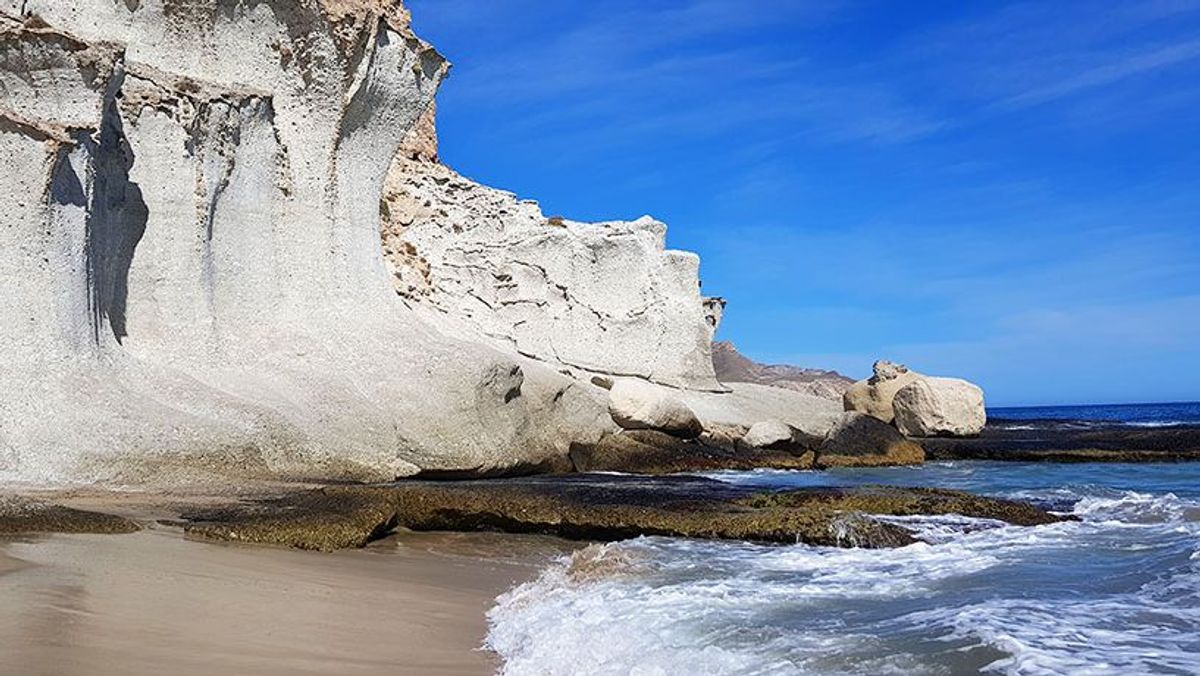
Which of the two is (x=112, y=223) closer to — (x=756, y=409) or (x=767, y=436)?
(x=767, y=436)

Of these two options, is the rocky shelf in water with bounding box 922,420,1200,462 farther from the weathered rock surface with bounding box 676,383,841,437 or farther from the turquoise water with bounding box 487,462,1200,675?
the turquoise water with bounding box 487,462,1200,675

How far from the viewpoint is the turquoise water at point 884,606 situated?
4539 mm

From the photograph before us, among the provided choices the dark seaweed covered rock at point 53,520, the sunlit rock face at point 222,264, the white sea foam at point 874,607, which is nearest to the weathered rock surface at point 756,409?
the sunlit rock face at point 222,264

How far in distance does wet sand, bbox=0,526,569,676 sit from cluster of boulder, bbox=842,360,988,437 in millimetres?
21505

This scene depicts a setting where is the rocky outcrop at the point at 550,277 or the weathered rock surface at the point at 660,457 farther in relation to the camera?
the rocky outcrop at the point at 550,277

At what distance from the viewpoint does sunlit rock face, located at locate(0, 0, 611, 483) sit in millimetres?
11352

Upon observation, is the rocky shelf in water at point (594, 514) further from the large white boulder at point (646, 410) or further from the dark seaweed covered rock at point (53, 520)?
the large white boulder at point (646, 410)

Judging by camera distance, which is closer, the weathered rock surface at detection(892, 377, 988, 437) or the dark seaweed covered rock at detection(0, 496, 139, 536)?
the dark seaweed covered rock at detection(0, 496, 139, 536)

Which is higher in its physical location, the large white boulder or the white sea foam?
the large white boulder

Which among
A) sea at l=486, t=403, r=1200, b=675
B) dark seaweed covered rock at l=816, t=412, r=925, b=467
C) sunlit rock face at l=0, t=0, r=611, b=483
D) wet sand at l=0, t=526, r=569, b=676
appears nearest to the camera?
wet sand at l=0, t=526, r=569, b=676

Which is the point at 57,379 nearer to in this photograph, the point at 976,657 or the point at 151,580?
the point at 151,580

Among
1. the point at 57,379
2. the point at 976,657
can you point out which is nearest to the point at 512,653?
the point at 976,657

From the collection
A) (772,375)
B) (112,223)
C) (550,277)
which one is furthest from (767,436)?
(772,375)

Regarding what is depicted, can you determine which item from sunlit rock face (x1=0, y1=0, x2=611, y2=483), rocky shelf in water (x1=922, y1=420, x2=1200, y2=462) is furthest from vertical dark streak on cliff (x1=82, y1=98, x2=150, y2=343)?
rocky shelf in water (x1=922, y1=420, x2=1200, y2=462)
